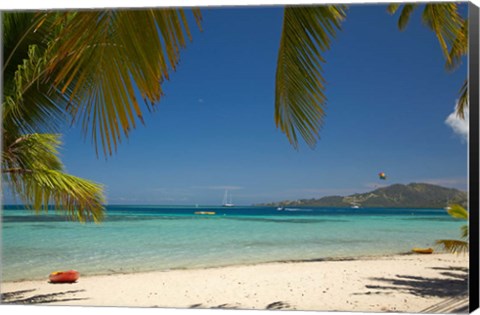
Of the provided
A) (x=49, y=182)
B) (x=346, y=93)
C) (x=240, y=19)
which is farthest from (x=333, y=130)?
(x=49, y=182)

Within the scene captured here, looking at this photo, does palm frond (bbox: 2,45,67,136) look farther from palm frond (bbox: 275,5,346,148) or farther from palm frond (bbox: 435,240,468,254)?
palm frond (bbox: 435,240,468,254)

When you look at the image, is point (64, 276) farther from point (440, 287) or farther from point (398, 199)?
point (440, 287)

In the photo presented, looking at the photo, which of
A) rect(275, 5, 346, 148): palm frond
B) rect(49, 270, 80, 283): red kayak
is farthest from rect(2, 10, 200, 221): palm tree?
rect(275, 5, 346, 148): palm frond

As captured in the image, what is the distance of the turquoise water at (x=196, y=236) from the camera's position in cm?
495

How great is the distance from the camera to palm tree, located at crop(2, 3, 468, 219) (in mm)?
2213

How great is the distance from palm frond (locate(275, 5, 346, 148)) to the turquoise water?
6.91 feet

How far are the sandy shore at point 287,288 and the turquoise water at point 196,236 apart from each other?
13 centimetres

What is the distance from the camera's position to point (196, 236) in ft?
20.1

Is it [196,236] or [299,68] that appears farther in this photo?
[196,236]

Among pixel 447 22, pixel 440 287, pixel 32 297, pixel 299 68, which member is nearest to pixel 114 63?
pixel 299 68

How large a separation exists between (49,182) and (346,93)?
2.28 meters

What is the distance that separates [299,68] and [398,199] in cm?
232

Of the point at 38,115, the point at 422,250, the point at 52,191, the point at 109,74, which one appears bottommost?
the point at 422,250

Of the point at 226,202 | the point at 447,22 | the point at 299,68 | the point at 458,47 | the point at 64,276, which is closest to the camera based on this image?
the point at 299,68
